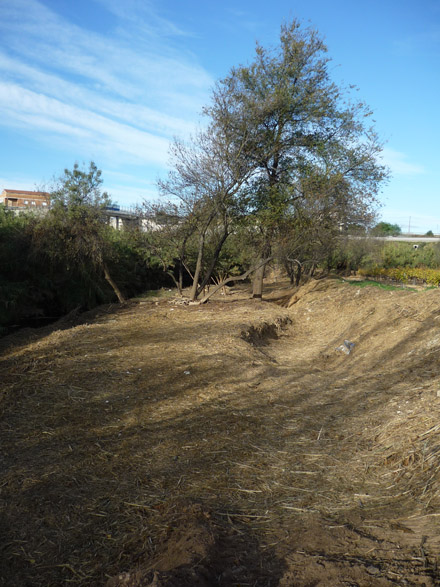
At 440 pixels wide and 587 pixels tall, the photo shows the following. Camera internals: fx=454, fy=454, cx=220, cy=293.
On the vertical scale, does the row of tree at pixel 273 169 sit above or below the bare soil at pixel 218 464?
above

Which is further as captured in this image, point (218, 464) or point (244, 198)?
point (244, 198)

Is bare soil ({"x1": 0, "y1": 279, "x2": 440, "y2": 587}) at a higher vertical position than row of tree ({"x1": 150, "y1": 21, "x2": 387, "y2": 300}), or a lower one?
lower

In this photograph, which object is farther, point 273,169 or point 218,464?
point 273,169

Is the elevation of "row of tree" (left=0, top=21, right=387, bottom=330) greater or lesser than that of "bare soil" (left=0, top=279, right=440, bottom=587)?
greater

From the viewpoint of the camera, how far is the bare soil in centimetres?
217

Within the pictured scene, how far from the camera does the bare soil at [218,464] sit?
217cm

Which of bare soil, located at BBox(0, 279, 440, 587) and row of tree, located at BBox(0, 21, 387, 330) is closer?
bare soil, located at BBox(0, 279, 440, 587)

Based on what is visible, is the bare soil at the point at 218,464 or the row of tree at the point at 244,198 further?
the row of tree at the point at 244,198

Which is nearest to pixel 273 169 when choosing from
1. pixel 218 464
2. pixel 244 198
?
pixel 244 198

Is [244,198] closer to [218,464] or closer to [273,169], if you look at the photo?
[273,169]

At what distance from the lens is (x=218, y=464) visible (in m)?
3.53

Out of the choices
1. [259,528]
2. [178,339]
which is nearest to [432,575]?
[259,528]

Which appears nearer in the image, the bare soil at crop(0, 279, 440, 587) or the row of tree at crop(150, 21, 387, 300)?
the bare soil at crop(0, 279, 440, 587)

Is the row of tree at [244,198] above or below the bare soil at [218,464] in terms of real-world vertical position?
above
